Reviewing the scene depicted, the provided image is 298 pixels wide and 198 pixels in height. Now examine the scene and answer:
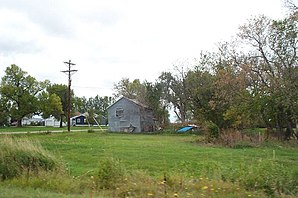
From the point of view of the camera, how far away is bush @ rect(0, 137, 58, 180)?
10.8 meters

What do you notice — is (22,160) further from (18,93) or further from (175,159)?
(18,93)

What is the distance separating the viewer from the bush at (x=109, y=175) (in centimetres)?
918

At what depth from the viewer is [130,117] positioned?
64062 mm

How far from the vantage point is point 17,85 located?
7962 centimetres

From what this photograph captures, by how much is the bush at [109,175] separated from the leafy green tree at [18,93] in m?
74.1

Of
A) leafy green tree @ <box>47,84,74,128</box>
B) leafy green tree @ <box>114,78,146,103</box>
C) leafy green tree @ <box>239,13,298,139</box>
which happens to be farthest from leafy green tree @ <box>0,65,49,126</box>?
leafy green tree @ <box>239,13,298,139</box>

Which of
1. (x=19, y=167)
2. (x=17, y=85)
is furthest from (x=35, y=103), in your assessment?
(x=19, y=167)

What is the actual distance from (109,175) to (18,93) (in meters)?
75.0

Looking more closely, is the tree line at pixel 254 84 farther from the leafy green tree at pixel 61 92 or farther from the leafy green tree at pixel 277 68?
the leafy green tree at pixel 61 92

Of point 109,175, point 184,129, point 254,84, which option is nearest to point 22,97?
point 184,129

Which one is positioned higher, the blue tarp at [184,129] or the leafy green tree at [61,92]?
the leafy green tree at [61,92]

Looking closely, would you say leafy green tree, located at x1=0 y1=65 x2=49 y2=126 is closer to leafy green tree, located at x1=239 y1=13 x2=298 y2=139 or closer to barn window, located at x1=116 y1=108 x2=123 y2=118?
barn window, located at x1=116 y1=108 x2=123 y2=118

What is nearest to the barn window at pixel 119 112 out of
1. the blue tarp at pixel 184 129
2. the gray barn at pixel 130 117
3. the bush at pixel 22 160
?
the gray barn at pixel 130 117

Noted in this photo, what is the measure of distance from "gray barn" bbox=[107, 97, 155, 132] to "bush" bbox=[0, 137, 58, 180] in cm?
5065
